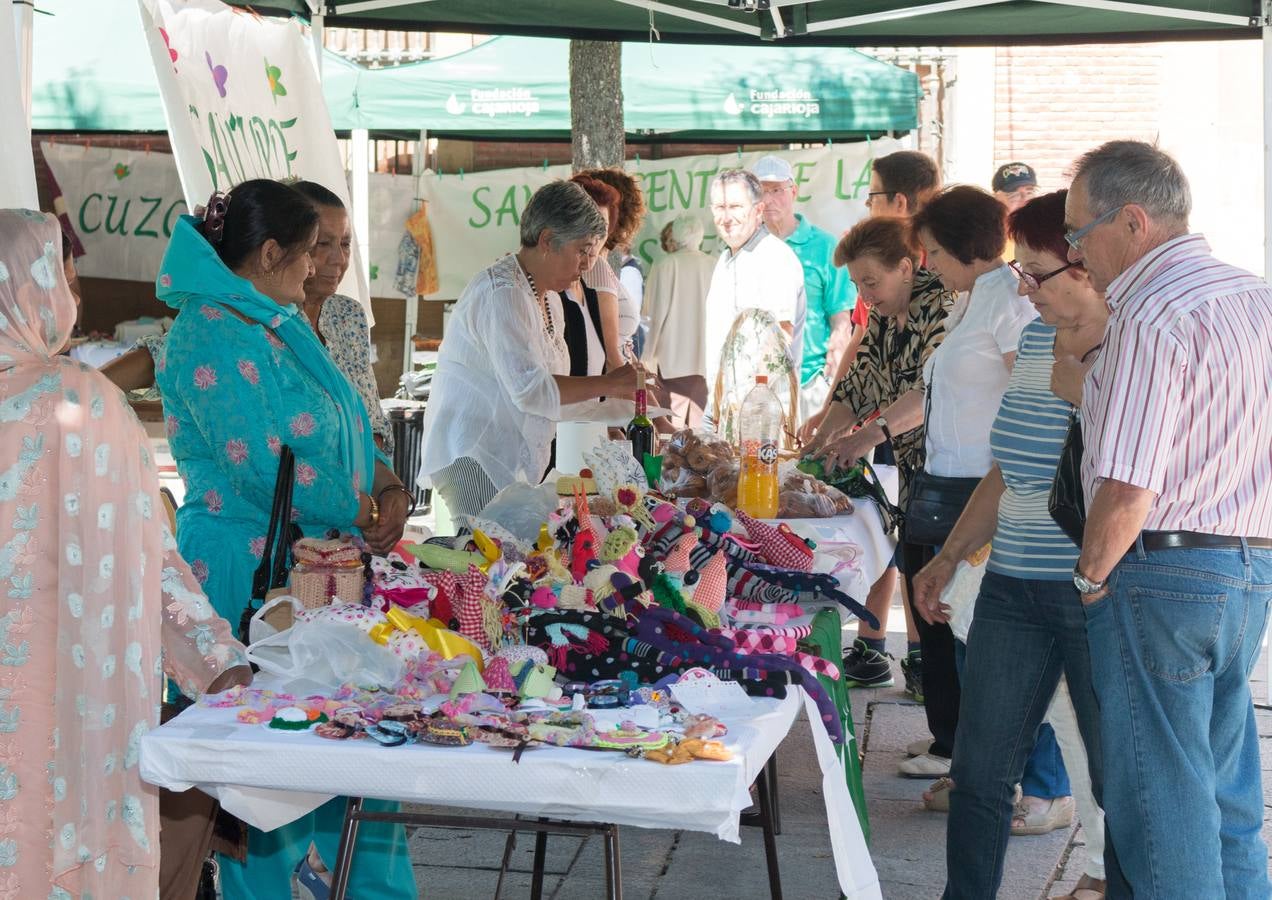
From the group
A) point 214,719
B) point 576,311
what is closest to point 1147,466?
point 214,719

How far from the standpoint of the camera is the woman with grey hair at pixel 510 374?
4.24 metres

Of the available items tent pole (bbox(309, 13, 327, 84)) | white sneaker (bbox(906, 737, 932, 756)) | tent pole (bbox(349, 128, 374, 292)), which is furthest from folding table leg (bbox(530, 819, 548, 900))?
tent pole (bbox(349, 128, 374, 292))

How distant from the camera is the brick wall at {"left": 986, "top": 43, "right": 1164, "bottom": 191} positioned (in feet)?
45.0

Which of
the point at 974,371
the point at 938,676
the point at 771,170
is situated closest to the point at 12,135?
the point at 974,371

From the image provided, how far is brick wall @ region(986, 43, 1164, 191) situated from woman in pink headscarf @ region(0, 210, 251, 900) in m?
12.7

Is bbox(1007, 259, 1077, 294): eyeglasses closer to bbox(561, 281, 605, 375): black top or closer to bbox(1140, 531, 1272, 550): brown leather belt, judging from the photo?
bbox(1140, 531, 1272, 550): brown leather belt

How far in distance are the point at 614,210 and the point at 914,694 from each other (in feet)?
7.89

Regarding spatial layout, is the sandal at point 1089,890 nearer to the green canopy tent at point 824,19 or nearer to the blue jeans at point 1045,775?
the blue jeans at point 1045,775

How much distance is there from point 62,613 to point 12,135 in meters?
1.40

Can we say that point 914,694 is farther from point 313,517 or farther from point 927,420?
point 313,517

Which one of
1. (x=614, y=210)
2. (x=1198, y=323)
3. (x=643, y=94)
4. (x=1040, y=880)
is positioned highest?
(x=643, y=94)

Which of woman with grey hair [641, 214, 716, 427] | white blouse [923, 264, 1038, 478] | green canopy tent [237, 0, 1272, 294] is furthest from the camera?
woman with grey hair [641, 214, 716, 427]

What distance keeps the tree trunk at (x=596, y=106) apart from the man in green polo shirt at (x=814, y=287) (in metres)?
0.84

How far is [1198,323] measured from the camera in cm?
225
